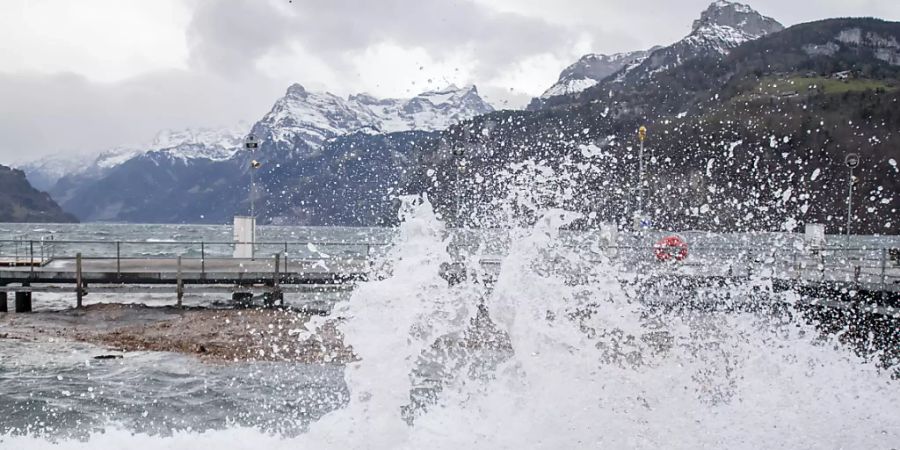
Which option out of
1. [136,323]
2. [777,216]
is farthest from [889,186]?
[136,323]

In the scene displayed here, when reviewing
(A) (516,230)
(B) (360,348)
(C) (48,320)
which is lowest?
(C) (48,320)

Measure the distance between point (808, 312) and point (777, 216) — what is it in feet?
451

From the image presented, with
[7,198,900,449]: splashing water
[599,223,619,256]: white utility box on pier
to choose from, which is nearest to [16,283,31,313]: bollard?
[7,198,900,449]: splashing water

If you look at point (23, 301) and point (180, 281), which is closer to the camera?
point (180, 281)

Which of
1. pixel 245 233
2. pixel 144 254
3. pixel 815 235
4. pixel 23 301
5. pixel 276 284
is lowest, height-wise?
pixel 144 254

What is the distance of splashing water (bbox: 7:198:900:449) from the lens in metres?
11.5

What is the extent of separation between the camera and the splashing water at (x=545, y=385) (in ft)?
37.6

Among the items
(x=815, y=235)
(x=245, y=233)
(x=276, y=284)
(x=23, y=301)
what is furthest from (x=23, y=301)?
(x=815, y=235)

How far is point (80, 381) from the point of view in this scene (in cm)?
1694

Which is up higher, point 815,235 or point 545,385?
point 815,235

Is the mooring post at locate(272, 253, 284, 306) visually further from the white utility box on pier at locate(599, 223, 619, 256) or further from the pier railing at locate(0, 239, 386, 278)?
the white utility box on pier at locate(599, 223, 619, 256)

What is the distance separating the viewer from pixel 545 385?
12547 mm

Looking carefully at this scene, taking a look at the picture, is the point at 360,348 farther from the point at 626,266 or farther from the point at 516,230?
the point at 626,266

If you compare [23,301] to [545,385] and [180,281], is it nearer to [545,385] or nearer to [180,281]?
[180,281]
